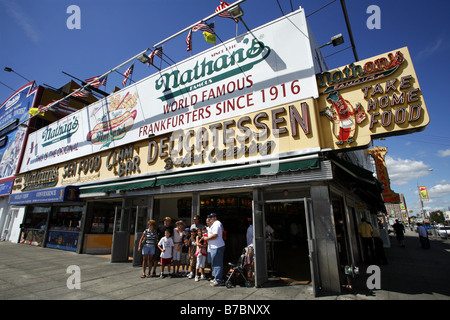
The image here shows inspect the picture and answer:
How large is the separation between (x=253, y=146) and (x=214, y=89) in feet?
10.6

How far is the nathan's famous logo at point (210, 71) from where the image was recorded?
8.60 m

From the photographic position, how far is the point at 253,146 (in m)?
7.78

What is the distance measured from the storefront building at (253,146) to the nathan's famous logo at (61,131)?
1.60 metres

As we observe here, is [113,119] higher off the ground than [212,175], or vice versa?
[113,119]

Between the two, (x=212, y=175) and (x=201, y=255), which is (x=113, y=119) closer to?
(x=212, y=175)

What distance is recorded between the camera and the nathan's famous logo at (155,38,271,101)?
339 inches

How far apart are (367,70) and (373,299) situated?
594 cm

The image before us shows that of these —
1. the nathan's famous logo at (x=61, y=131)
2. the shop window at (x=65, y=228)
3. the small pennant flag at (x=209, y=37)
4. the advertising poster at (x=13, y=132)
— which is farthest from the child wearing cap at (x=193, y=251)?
the advertising poster at (x=13, y=132)

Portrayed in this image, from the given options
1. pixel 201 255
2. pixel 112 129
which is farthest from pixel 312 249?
pixel 112 129

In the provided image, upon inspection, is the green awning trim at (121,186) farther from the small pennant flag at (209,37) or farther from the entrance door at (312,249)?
the entrance door at (312,249)

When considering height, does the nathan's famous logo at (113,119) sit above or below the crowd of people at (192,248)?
above
